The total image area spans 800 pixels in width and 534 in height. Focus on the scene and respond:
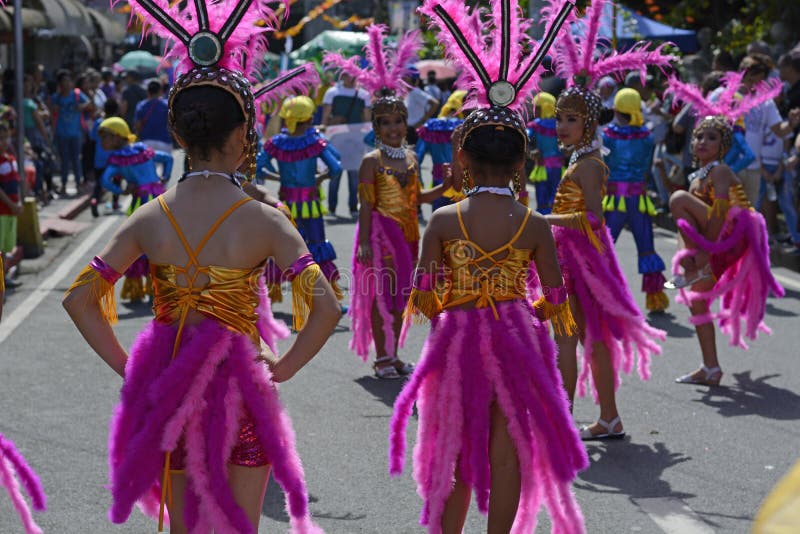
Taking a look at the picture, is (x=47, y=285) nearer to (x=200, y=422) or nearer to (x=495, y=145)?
(x=495, y=145)

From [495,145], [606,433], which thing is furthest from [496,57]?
[606,433]

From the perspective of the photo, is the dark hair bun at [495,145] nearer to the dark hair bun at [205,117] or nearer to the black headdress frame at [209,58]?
the black headdress frame at [209,58]

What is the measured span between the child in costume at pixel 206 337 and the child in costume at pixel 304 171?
5728mm

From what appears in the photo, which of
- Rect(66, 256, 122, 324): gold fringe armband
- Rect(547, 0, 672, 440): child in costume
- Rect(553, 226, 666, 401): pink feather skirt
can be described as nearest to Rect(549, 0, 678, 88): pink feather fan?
Rect(547, 0, 672, 440): child in costume

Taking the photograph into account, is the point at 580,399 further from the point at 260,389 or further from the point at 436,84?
the point at 436,84

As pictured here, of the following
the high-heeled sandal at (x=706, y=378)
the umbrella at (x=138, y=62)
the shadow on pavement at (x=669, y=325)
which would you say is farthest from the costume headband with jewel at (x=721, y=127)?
the umbrella at (x=138, y=62)

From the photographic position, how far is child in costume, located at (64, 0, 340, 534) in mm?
3475

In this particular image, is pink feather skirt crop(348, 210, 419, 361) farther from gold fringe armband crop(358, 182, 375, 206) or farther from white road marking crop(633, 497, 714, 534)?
white road marking crop(633, 497, 714, 534)

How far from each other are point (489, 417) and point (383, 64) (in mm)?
4718

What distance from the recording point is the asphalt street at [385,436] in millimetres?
5227

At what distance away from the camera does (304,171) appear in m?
9.47

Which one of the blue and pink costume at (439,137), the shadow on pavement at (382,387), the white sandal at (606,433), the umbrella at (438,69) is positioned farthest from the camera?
the umbrella at (438,69)

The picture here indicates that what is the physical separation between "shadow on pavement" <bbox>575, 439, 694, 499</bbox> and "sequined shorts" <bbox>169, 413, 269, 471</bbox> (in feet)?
8.23

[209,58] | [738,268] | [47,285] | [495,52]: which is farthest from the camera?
[47,285]
